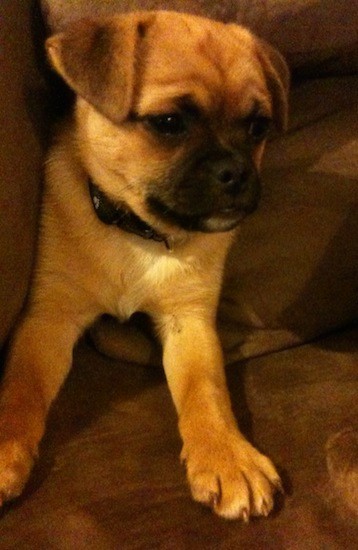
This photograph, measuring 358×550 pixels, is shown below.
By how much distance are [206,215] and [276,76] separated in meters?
0.38

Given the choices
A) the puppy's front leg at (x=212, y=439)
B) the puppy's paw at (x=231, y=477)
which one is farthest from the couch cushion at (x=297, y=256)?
the puppy's paw at (x=231, y=477)

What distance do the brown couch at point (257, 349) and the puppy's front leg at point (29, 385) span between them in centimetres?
3

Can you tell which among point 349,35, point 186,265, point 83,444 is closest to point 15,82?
point 186,265

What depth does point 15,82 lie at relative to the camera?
Result: 49.2 inches

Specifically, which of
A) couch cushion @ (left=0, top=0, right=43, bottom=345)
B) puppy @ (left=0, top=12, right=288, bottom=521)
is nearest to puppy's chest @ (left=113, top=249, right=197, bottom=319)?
puppy @ (left=0, top=12, right=288, bottom=521)

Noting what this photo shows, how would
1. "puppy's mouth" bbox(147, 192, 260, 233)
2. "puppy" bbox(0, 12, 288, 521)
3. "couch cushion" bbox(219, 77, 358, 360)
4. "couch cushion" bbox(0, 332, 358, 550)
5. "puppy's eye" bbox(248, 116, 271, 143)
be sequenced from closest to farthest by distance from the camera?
"couch cushion" bbox(0, 332, 358, 550) → "puppy" bbox(0, 12, 288, 521) → "puppy's mouth" bbox(147, 192, 260, 233) → "puppy's eye" bbox(248, 116, 271, 143) → "couch cushion" bbox(219, 77, 358, 360)

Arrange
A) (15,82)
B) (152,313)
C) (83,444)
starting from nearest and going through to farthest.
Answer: (83,444) < (15,82) < (152,313)

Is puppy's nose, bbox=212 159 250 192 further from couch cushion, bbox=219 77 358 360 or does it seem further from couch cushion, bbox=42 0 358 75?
couch cushion, bbox=42 0 358 75

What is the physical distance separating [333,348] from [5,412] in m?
0.71

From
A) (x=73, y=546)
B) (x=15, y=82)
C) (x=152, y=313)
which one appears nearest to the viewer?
(x=73, y=546)

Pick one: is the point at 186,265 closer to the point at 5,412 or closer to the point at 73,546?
the point at 5,412

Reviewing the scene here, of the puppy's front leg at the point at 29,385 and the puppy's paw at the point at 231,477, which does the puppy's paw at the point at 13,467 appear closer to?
the puppy's front leg at the point at 29,385

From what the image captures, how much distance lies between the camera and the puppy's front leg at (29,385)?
3.38 feet

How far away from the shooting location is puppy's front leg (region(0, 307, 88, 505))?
3.38 feet
